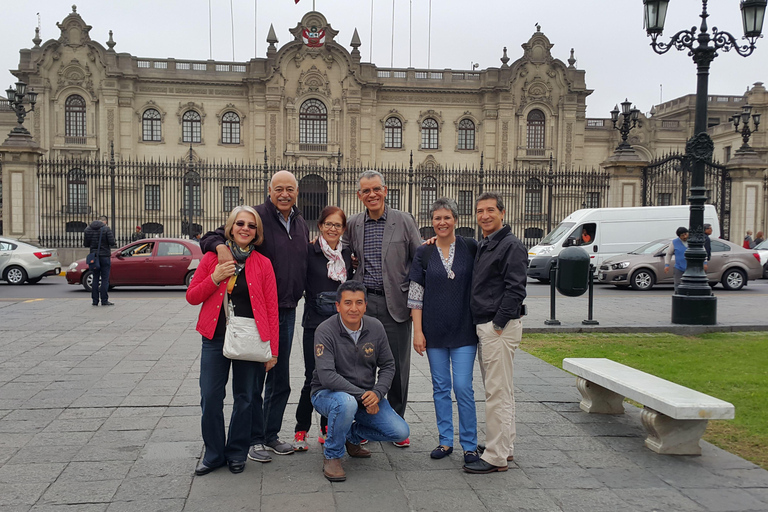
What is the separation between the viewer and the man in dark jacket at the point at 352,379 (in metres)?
4.11

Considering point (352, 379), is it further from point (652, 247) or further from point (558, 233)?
point (558, 233)

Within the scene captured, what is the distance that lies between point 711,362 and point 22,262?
55.3 feet

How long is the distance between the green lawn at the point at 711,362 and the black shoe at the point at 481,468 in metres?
1.80

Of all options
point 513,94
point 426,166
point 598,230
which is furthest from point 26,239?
point 513,94

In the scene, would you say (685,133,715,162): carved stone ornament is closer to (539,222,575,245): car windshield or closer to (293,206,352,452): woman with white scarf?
(293,206,352,452): woman with white scarf

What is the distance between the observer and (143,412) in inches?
213

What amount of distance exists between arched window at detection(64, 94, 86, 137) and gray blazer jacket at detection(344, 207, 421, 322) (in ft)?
131

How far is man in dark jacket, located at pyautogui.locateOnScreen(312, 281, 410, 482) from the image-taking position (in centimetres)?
411

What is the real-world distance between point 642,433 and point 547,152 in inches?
1558

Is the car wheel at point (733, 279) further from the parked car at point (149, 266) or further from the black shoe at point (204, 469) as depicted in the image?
the black shoe at point (204, 469)

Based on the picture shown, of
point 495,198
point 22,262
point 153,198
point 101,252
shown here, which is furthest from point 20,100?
point 495,198

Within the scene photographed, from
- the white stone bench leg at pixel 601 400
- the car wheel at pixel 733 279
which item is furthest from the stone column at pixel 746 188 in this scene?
the white stone bench leg at pixel 601 400

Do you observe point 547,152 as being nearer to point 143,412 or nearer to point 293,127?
point 293,127

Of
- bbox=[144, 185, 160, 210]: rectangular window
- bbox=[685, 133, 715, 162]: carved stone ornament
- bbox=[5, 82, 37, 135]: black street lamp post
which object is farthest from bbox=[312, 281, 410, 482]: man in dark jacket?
bbox=[144, 185, 160, 210]: rectangular window
